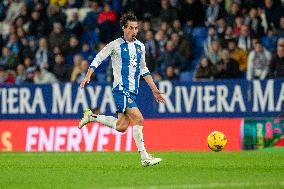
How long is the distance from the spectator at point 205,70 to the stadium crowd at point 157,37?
24 millimetres

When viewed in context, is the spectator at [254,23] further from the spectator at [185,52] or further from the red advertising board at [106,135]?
the red advertising board at [106,135]

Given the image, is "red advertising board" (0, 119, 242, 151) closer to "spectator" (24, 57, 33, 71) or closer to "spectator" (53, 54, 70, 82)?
"spectator" (53, 54, 70, 82)

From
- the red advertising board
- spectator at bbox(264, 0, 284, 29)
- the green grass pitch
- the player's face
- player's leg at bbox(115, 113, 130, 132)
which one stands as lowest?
the green grass pitch

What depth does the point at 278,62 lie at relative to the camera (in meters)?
19.5

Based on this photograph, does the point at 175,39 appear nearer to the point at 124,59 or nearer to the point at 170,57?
the point at 170,57

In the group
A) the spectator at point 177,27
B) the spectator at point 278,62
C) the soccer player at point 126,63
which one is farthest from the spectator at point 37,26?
the soccer player at point 126,63

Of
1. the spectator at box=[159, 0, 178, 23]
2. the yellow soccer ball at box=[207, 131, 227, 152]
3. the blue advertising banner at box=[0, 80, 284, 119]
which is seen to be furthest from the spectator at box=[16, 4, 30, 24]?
the yellow soccer ball at box=[207, 131, 227, 152]

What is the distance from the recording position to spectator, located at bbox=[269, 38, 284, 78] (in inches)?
761

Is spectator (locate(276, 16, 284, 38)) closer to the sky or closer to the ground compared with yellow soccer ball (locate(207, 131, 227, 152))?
closer to the sky

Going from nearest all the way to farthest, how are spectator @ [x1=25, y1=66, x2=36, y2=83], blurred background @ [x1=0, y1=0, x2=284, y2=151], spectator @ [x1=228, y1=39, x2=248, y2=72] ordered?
blurred background @ [x1=0, y1=0, x2=284, y2=151] < spectator @ [x1=228, y1=39, x2=248, y2=72] < spectator @ [x1=25, y1=66, x2=36, y2=83]

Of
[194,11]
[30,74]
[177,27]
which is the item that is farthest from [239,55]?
[30,74]

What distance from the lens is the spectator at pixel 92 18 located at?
79.0ft

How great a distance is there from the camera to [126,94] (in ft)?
43.2

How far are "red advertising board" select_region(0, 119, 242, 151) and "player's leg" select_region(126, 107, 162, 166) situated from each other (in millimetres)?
6095
